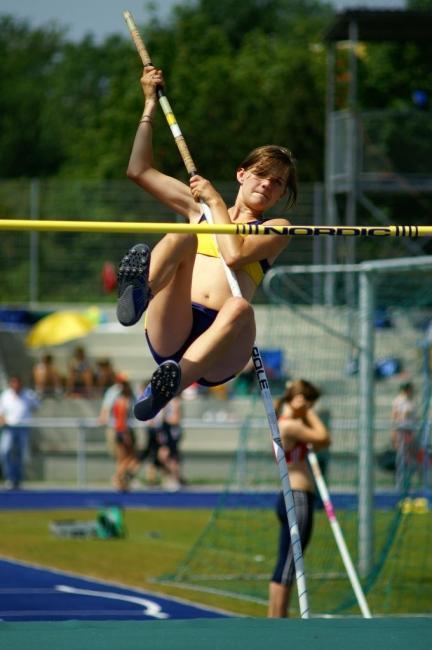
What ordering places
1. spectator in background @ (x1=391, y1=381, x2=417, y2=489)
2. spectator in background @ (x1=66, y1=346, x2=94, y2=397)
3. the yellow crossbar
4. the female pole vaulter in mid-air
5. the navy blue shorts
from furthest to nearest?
spectator in background @ (x1=66, y1=346, x2=94, y2=397)
spectator in background @ (x1=391, y1=381, x2=417, y2=489)
the navy blue shorts
the female pole vaulter in mid-air
the yellow crossbar

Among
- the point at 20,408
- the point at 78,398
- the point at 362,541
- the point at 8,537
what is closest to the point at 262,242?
the point at 362,541

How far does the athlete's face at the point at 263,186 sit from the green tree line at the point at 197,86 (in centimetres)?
1929

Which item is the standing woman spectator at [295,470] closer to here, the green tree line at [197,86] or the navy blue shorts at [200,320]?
the navy blue shorts at [200,320]

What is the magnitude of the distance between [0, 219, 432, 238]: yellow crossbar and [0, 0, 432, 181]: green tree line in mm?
19819

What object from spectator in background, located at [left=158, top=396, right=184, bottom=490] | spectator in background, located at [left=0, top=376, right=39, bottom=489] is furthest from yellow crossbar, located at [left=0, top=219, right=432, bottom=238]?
spectator in background, located at [left=0, top=376, right=39, bottom=489]

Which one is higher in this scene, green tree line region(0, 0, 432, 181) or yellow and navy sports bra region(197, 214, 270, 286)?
green tree line region(0, 0, 432, 181)

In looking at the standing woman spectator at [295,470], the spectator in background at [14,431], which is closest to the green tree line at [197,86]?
the spectator in background at [14,431]

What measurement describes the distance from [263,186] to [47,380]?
50.5ft

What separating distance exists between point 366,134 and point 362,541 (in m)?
11.6

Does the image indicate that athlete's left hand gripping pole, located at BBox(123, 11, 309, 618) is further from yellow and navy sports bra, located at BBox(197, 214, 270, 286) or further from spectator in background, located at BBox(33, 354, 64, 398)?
spectator in background, located at BBox(33, 354, 64, 398)

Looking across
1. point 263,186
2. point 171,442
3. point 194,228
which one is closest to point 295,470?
point 263,186

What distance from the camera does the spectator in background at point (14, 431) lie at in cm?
1938

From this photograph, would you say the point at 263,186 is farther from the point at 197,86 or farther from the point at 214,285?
the point at 197,86

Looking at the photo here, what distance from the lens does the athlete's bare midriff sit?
6.36 metres
